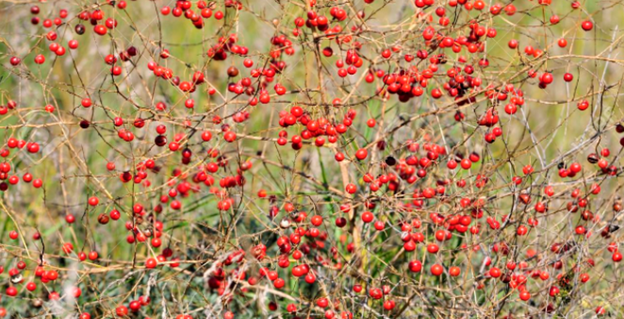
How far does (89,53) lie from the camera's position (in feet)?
19.6

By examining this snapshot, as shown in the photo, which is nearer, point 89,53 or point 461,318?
point 461,318

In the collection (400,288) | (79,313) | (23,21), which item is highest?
(23,21)

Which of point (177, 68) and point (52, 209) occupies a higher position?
point (177, 68)

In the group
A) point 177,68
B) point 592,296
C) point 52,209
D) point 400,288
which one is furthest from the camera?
point 177,68

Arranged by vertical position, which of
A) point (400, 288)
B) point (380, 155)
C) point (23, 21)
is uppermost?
point (23, 21)

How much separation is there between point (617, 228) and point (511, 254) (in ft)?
1.73

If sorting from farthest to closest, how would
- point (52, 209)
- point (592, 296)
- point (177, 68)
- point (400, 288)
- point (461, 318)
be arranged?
1. point (177, 68)
2. point (52, 209)
3. point (400, 288)
4. point (592, 296)
5. point (461, 318)

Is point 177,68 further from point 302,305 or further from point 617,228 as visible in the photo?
point 617,228

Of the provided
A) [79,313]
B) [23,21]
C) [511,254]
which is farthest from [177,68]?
[511,254]

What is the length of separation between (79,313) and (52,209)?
5.02 feet

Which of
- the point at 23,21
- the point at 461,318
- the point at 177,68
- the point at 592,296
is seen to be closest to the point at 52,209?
the point at 177,68

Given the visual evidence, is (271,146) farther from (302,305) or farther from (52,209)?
(302,305)

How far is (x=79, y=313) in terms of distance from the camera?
343 cm

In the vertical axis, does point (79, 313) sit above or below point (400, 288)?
above
